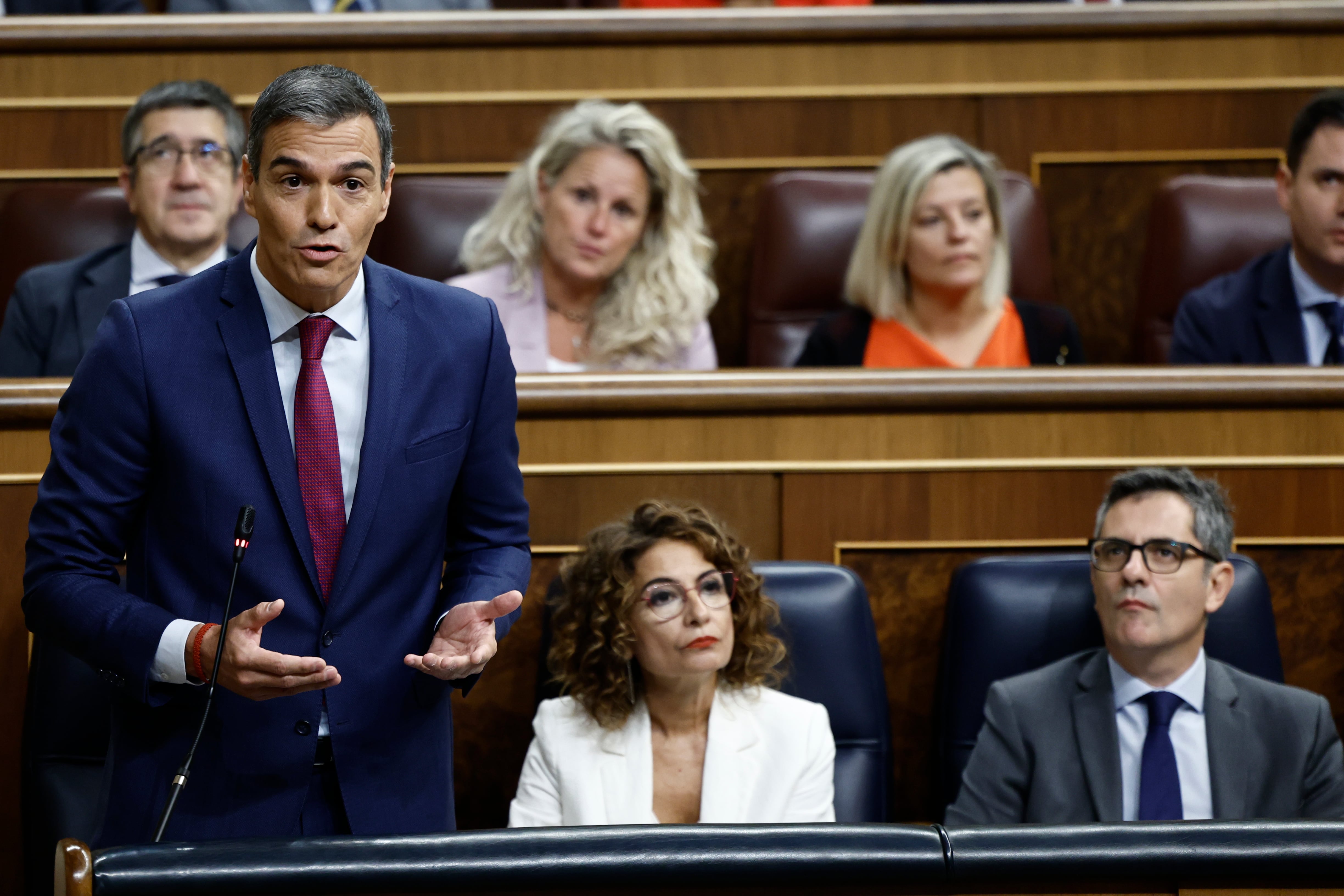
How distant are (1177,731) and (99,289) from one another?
3.15 ft

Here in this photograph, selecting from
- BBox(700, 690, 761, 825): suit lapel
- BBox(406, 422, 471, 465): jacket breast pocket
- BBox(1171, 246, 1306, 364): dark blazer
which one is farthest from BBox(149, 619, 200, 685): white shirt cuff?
Result: BBox(1171, 246, 1306, 364): dark blazer

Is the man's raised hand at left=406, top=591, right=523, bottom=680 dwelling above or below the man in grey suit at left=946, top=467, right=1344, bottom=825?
above

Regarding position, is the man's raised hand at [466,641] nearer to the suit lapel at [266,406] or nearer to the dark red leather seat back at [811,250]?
the suit lapel at [266,406]

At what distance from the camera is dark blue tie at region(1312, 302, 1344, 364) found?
1295mm

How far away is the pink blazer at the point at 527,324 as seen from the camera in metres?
1.33

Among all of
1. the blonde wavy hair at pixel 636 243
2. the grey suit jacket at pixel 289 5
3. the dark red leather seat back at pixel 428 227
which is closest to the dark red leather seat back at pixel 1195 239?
the blonde wavy hair at pixel 636 243

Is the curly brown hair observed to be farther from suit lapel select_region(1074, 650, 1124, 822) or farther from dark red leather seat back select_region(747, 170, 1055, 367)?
dark red leather seat back select_region(747, 170, 1055, 367)

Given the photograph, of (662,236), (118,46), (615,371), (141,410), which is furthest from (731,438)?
(118,46)

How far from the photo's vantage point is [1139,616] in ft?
3.22

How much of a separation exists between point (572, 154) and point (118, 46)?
52 centimetres

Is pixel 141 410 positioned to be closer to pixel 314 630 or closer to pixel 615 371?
pixel 314 630

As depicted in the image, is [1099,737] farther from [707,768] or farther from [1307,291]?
[1307,291]

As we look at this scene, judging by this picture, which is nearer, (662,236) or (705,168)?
(662,236)

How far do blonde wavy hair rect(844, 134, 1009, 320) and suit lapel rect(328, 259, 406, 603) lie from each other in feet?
2.49
